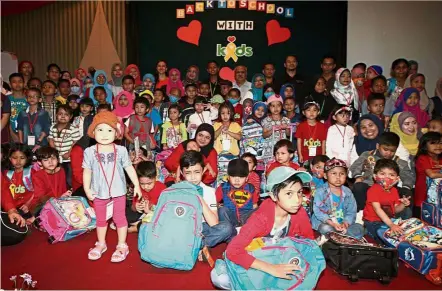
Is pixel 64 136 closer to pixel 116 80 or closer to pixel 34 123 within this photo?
pixel 34 123

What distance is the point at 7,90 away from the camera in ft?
19.4

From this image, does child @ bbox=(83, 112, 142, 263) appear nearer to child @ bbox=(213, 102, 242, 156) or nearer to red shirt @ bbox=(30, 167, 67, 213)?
red shirt @ bbox=(30, 167, 67, 213)

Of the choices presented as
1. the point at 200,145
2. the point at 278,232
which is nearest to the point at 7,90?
the point at 200,145

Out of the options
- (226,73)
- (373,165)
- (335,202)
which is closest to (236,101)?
(373,165)

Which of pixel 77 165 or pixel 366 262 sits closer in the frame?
pixel 366 262

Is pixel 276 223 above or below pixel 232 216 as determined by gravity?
above

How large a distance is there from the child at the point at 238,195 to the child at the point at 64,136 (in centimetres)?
194

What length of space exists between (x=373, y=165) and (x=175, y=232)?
2.27m

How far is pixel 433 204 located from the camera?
13.1ft

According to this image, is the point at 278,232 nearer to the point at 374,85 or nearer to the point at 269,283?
the point at 269,283

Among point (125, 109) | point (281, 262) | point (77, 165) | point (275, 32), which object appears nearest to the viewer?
point (281, 262)

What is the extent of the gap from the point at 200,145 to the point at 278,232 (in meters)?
2.02

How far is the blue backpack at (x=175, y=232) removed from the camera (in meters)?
3.24

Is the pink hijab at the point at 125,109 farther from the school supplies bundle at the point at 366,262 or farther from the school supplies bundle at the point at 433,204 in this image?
the school supplies bundle at the point at 433,204
